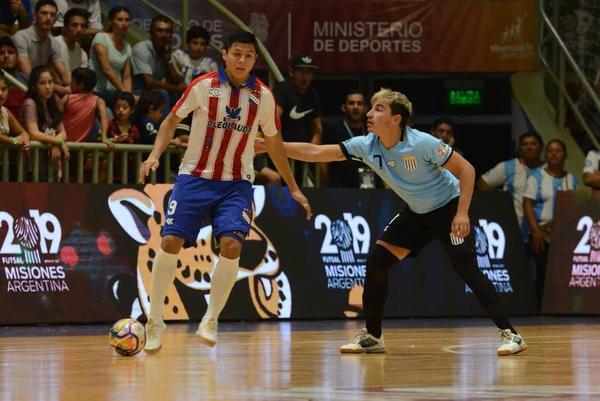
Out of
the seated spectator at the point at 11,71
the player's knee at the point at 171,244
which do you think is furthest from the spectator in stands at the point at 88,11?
the player's knee at the point at 171,244

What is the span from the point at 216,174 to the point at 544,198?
26.9ft

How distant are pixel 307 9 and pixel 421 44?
1809 millimetres

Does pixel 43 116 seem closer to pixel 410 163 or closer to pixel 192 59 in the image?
pixel 192 59

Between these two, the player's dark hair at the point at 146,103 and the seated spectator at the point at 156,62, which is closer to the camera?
the player's dark hair at the point at 146,103

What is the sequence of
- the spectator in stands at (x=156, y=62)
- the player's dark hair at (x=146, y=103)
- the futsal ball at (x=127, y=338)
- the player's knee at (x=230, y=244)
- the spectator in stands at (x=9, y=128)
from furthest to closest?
the spectator in stands at (x=156, y=62), the player's dark hair at (x=146, y=103), the spectator in stands at (x=9, y=128), the player's knee at (x=230, y=244), the futsal ball at (x=127, y=338)

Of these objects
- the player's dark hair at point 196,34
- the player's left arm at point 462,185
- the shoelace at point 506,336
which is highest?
the player's dark hair at point 196,34

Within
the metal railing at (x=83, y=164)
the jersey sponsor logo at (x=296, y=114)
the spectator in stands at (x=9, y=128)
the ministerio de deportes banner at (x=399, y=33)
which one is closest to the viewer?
the spectator in stands at (x=9, y=128)

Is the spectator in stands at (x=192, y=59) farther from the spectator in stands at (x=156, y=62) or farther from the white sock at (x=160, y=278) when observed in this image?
the white sock at (x=160, y=278)

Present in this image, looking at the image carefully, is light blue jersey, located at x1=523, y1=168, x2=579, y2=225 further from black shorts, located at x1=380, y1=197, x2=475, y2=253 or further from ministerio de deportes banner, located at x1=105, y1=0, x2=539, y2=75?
black shorts, located at x1=380, y1=197, x2=475, y2=253

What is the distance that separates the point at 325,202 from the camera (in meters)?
16.5

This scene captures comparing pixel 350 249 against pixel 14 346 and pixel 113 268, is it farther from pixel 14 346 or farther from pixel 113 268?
pixel 14 346

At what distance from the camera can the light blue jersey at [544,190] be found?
1789cm

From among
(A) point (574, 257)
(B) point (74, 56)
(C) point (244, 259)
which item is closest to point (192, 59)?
(B) point (74, 56)

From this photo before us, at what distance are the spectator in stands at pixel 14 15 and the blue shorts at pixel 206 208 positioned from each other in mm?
6822
